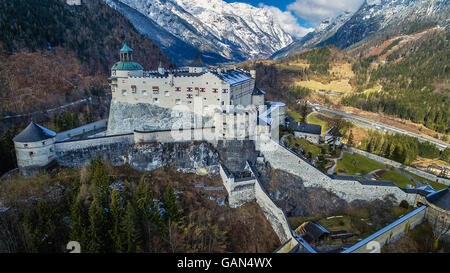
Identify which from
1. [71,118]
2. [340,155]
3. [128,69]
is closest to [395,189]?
[340,155]

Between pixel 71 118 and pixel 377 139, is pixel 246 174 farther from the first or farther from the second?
pixel 377 139

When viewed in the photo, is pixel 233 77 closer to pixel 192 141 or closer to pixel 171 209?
pixel 192 141

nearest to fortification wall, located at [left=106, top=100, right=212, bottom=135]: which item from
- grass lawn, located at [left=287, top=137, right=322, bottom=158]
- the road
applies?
grass lawn, located at [left=287, top=137, right=322, bottom=158]

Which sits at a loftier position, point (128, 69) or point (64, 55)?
point (64, 55)

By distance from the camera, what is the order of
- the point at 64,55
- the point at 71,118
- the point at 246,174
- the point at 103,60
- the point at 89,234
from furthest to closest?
the point at 103,60 → the point at 64,55 → the point at 71,118 → the point at 246,174 → the point at 89,234

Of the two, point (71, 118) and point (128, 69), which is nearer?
point (128, 69)

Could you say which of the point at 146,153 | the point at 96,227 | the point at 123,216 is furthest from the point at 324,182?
the point at 96,227

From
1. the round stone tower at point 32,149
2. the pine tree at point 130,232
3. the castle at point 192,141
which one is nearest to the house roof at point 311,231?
the castle at point 192,141
